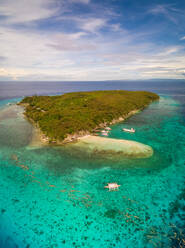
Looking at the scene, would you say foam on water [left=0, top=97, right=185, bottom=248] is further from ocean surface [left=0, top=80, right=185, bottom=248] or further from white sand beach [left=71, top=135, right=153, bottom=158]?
white sand beach [left=71, top=135, right=153, bottom=158]

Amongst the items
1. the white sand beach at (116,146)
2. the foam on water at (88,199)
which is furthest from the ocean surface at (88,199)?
the white sand beach at (116,146)

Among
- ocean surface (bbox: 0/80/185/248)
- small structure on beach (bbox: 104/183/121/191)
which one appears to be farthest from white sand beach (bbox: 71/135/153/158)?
small structure on beach (bbox: 104/183/121/191)

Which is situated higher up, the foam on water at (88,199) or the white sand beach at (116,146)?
the white sand beach at (116,146)

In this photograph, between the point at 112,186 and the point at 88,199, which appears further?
the point at 112,186

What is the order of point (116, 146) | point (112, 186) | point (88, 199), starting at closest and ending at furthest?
point (88, 199) → point (112, 186) → point (116, 146)

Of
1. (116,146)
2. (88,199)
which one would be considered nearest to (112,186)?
(88,199)

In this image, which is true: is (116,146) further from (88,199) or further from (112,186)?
(88,199)

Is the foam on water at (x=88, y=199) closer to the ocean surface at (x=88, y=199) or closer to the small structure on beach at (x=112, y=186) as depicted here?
the ocean surface at (x=88, y=199)

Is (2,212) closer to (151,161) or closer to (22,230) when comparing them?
(22,230)
